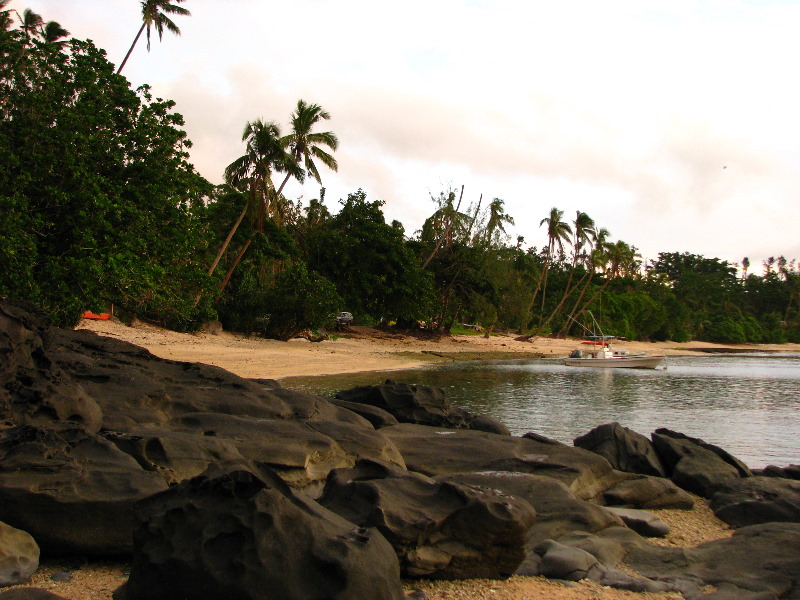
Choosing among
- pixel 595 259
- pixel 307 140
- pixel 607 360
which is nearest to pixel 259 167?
pixel 307 140

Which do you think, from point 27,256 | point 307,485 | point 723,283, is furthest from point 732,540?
point 723,283

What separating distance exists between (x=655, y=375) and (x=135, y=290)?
25078 millimetres

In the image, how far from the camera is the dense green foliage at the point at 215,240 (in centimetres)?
1747

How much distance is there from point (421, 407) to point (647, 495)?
440cm

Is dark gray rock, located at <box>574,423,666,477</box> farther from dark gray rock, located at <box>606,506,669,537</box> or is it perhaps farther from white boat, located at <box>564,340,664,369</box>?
white boat, located at <box>564,340,664,369</box>

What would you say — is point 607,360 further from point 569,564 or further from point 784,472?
point 569,564

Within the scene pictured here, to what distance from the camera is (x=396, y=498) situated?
19.1 ft

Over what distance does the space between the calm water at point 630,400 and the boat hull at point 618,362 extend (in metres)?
2.61

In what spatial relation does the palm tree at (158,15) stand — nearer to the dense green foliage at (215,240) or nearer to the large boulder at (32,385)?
the dense green foliage at (215,240)

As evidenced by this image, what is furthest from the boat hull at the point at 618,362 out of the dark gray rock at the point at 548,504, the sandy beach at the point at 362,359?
the dark gray rock at the point at 548,504

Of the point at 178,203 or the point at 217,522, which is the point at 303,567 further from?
the point at 178,203

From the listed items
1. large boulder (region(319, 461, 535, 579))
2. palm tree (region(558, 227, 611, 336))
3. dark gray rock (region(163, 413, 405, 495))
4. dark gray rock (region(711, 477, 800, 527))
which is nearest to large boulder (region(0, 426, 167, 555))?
dark gray rock (region(163, 413, 405, 495))

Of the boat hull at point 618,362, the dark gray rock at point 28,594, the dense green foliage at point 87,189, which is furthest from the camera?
the boat hull at point 618,362

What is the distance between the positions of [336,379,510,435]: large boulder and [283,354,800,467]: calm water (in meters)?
2.28
